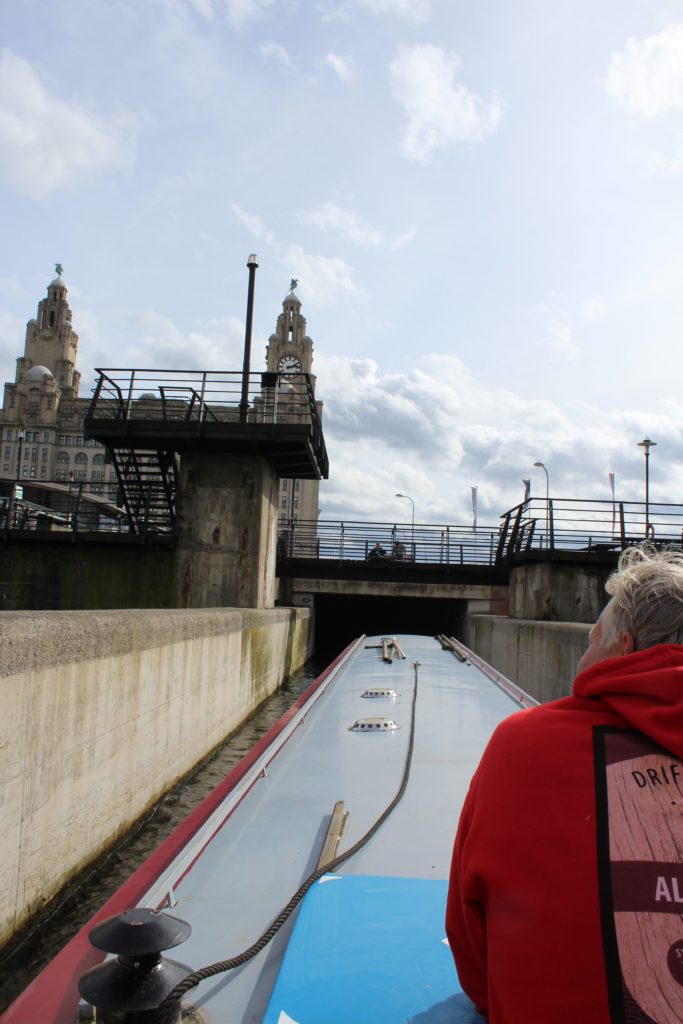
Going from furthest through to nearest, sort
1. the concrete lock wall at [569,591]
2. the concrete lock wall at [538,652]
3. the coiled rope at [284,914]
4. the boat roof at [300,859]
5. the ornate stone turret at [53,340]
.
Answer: the ornate stone turret at [53,340] < the concrete lock wall at [569,591] < the concrete lock wall at [538,652] < the boat roof at [300,859] < the coiled rope at [284,914]

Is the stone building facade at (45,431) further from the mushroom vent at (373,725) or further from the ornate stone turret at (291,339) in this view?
the mushroom vent at (373,725)

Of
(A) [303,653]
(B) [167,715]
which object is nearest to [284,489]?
(A) [303,653]

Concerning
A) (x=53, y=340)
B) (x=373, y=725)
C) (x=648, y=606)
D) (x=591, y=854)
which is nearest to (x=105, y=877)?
(x=373, y=725)

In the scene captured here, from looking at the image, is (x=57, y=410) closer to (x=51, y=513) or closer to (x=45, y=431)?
(x=45, y=431)

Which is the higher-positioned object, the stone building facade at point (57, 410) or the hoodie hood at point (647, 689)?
the stone building facade at point (57, 410)

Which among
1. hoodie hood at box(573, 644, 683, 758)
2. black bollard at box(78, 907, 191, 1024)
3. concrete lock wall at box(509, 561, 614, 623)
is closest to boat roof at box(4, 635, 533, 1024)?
black bollard at box(78, 907, 191, 1024)

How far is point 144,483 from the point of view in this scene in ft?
54.3

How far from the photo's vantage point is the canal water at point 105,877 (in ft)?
14.3

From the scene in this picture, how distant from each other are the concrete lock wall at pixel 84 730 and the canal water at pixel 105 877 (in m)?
0.13

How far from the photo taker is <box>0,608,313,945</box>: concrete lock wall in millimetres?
4473

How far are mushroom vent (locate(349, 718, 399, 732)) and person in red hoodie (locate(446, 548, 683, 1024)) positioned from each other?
4387 mm

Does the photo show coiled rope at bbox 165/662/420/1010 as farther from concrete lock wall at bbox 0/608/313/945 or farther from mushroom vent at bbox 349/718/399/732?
concrete lock wall at bbox 0/608/313/945

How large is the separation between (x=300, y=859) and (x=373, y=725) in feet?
8.32

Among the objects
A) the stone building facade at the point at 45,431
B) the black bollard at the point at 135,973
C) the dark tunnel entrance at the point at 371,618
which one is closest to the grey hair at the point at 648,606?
the black bollard at the point at 135,973
